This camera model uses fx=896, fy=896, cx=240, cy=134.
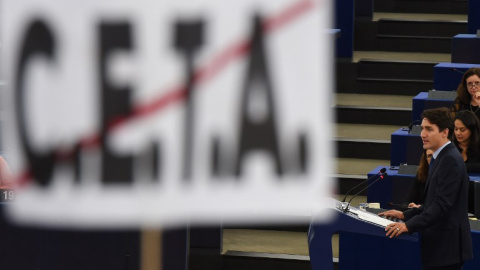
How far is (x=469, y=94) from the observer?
14.7 feet

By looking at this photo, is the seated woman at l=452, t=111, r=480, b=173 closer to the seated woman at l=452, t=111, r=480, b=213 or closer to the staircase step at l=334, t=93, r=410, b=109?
the seated woman at l=452, t=111, r=480, b=213

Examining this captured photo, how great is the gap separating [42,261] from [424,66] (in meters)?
6.32

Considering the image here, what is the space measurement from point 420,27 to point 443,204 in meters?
4.42

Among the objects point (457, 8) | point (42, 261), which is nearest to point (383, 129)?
point (457, 8)

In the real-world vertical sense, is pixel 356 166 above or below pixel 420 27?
below

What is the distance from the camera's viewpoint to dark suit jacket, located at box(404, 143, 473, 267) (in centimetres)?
296

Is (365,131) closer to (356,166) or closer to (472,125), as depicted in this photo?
(356,166)

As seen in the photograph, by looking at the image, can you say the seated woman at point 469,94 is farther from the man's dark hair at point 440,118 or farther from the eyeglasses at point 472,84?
the man's dark hair at point 440,118

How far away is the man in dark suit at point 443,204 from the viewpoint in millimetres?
2961

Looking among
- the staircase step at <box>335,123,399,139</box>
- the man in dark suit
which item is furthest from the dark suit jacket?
the staircase step at <box>335,123,399,139</box>

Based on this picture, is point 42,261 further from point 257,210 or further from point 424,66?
point 424,66

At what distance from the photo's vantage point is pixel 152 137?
1.60 feet

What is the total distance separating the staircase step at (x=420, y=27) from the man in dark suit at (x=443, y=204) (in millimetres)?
4157

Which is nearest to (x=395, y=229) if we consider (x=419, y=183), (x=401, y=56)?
(x=419, y=183)
